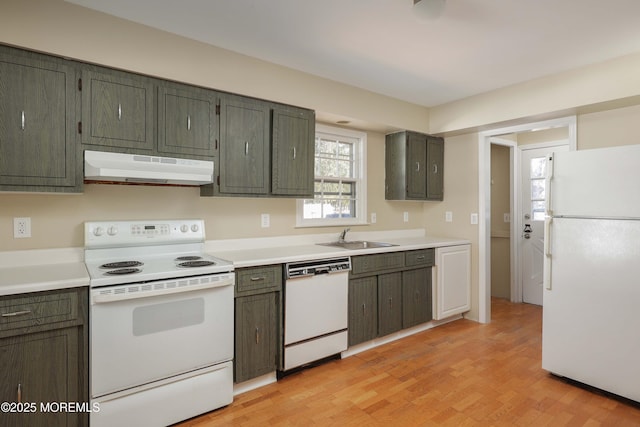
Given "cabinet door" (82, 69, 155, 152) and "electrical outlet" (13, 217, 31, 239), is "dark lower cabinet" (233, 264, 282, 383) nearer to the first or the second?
"cabinet door" (82, 69, 155, 152)

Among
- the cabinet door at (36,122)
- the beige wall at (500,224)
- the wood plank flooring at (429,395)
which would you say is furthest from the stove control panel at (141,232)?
the beige wall at (500,224)

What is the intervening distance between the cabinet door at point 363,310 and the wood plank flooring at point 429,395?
176 millimetres

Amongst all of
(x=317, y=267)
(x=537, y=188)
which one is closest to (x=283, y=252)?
(x=317, y=267)

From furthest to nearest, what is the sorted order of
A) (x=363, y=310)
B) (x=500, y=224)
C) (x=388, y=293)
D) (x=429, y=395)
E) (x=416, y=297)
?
(x=500, y=224), (x=416, y=297), (x=388, y=293), (x=363, y=310), (x=429, y=395)

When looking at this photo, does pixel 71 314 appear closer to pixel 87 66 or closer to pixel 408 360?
pixel 87 66

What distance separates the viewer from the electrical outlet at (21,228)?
85.4 inches

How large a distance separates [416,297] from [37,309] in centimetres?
→ 303

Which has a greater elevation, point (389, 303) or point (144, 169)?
point (144, 169)

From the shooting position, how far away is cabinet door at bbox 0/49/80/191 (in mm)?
1909

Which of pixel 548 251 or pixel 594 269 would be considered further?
pixel 548 251

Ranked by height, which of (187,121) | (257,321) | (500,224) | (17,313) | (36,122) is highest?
(187,121)

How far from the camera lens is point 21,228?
218cm

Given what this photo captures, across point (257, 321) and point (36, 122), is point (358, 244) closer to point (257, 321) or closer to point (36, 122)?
point (257, 321)

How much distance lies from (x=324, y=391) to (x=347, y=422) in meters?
0.38
